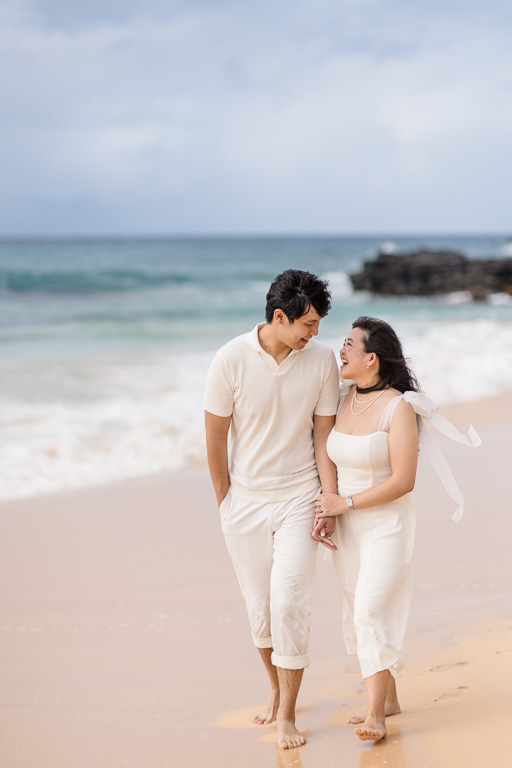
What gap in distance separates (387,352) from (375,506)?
0.64 metres

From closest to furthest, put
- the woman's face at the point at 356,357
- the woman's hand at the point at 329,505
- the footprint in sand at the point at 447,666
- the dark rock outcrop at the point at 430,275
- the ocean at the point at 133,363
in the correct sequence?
1. the woman's hand at the point at 329,505
2. the woman's face at the point at 356,357
3. the footprint in sand at the point at 447,666
4. the ocean at the point at 133,363
5. the dark rock outcrop at the point at 430,275

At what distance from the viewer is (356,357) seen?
3.42 meters

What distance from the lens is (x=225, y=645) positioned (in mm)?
4258

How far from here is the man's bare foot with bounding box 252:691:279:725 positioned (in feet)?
11.4

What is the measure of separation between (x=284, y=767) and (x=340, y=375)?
1577mm

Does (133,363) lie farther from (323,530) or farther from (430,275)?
(430,275)

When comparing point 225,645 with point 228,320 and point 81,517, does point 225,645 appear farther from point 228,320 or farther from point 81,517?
point 228,320

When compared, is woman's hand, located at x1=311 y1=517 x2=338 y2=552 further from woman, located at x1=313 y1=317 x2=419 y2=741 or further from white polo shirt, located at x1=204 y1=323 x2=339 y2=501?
white polo shirt, located at x1=204 y1=323 x2=339 y2=501

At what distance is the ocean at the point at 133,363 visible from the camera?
8.20 metres

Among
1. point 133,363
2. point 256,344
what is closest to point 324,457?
point 256,344

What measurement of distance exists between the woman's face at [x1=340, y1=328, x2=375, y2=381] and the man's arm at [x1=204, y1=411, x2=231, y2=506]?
556 mm

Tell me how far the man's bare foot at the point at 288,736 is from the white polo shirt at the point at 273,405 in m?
0.90

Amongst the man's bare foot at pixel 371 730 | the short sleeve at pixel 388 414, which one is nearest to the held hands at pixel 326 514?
the short sleeve at pixel 388 414

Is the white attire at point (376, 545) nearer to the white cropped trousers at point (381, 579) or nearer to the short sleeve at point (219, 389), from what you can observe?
the white cropped trousers at point (381, 579)
